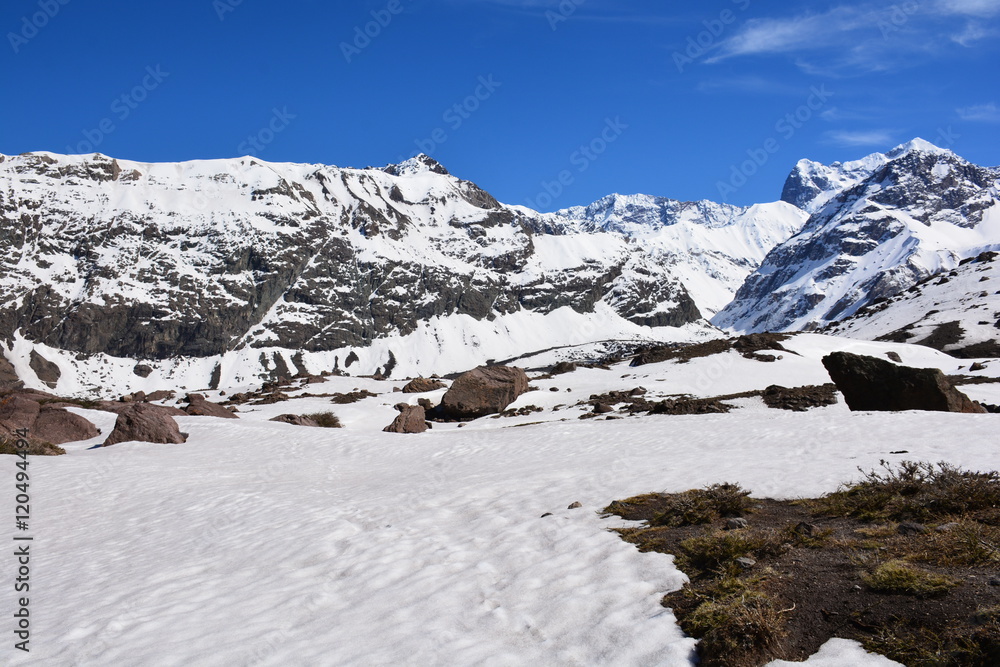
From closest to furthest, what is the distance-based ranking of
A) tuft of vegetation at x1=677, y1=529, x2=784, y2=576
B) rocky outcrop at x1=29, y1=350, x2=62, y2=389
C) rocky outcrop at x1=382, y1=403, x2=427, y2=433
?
tuft of vegetation at x1=677, y1=529, x2=784, y2=576, rocky outcrop at x1=382, y1=403, x2=427, y2=433, rocky outcrop at x1=29, y1=350, x2=62, y2=389

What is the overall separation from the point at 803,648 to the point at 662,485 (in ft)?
22.1

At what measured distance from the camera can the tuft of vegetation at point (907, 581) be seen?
5.46m

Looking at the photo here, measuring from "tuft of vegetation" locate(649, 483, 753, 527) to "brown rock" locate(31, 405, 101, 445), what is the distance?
22.2m

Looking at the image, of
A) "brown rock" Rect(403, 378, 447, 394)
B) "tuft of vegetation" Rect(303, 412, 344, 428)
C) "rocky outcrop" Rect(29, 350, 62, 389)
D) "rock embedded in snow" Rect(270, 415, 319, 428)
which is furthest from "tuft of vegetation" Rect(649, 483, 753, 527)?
"rocky outcrop" Rect(29, 350, 62, 389)

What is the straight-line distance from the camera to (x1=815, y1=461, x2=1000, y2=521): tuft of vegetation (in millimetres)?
7934

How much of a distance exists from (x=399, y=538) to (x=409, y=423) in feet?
59.2

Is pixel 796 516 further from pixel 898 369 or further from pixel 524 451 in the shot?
pixel 898 369

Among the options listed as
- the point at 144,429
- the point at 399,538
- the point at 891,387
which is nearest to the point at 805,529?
the point at 399,538

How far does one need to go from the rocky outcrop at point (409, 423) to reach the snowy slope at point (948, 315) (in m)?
49.7

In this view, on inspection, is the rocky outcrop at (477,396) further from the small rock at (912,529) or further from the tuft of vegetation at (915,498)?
the small rock at (912,529)

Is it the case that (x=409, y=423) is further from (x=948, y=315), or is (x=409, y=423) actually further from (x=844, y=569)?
(x=948, y=315)

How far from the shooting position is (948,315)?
222 feet

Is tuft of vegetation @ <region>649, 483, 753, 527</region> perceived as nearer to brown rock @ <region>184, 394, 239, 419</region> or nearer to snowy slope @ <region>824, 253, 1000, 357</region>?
brown rock @ <region>184, 394, 239, 419</region>

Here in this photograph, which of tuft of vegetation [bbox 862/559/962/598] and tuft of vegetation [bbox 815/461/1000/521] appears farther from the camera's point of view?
tuft of vegetation [bbox 815/461/1000/521]
